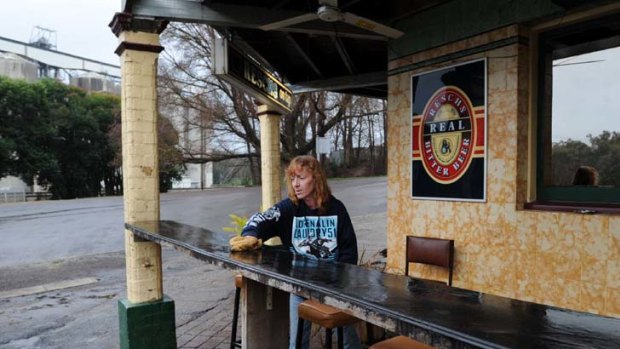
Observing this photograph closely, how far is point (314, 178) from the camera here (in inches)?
120

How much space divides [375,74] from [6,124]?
34.5m

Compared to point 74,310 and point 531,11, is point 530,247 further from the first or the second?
point 74,310

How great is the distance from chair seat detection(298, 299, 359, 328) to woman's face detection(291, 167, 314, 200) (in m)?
0.70

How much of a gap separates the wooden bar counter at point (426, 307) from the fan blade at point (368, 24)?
2.26 metres

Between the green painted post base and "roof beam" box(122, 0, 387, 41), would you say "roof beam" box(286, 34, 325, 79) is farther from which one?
the green painted post base

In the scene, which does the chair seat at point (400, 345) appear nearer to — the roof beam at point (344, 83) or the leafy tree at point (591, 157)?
the leafy tree at point (591, 157)

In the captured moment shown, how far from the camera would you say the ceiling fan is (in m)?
4.07

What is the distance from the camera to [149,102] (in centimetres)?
461

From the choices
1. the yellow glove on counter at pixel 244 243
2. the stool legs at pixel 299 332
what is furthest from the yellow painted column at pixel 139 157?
the stool legs at pixel 299 332

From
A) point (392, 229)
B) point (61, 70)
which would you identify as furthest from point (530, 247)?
point (61, 70)

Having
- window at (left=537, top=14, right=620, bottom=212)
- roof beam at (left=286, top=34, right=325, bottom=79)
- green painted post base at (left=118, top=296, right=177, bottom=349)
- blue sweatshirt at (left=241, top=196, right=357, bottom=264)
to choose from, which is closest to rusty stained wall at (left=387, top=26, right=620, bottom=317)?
window at (left=537, top=14, right=620, bottom=212)

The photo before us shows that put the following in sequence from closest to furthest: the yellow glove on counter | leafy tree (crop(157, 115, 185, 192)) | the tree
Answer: the yellow glove on counter, the tree, leafy tree (crop(157, 115, 185, 192))

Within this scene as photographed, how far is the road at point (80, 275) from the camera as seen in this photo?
591 centimetres

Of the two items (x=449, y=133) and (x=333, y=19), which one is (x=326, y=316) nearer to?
(x=333, y=19)
